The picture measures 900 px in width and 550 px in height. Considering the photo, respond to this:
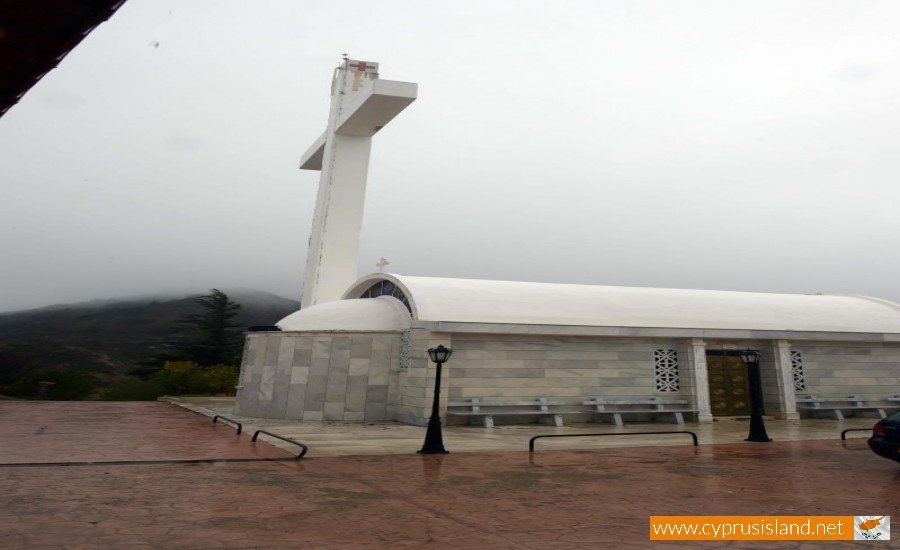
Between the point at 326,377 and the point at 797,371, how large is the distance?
17299mm

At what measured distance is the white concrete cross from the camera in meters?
26.0

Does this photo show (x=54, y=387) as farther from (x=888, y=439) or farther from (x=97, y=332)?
(x=97, y=332)

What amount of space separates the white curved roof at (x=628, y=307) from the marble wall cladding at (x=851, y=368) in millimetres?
703

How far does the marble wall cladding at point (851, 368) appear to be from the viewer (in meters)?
20.4

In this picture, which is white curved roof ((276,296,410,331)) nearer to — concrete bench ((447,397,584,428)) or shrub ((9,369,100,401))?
concrete bench ((447,397,584,428))

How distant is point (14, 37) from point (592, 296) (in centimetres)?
1971

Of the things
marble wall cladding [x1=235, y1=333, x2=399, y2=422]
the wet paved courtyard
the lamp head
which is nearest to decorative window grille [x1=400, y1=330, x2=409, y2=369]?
marble wall cladding [x1=235, y1=333, x2=399, y2=422]

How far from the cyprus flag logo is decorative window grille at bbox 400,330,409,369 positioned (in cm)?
1248

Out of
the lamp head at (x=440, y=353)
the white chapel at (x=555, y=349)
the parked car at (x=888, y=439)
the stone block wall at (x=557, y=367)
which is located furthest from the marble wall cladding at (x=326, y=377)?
the parked car at (x=888, y=439)

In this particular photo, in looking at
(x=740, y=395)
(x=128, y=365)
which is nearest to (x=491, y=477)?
(x=740, y=395)

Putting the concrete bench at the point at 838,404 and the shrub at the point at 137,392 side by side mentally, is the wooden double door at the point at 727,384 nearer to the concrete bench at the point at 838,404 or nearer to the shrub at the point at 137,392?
the concrete bench at the point at 838,404

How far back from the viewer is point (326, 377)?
56.0 ft

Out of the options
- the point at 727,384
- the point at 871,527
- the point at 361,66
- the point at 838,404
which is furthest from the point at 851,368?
the point at 361,66

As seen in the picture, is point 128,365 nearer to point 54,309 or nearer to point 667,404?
point 667,404
